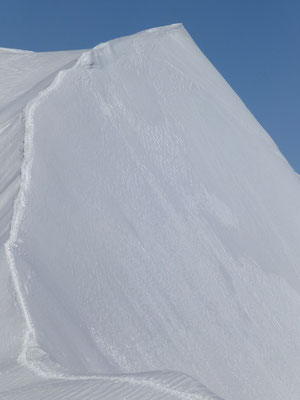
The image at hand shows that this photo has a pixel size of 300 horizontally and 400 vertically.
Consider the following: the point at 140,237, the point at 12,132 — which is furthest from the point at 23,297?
the point at 12,132

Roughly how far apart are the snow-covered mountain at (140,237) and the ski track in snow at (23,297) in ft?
0.06

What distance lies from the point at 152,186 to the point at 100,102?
1669 mm

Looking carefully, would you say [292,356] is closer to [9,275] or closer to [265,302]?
[265,302]

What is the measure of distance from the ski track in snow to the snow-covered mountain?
0.02m

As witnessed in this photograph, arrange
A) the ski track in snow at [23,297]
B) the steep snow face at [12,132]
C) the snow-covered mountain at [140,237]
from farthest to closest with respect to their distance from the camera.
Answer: the snow-covered mountain at [140,237], the steep snow face at [12,132], the ski track in snow at [23,297]

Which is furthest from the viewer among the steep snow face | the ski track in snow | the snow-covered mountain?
the snow-covered mountain

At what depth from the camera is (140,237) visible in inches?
396

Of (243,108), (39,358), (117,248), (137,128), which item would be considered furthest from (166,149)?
(39,358)

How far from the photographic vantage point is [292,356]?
422 inches

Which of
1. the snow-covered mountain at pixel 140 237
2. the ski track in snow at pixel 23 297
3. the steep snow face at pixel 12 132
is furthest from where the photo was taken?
the snow-covered mountain at pixel 140 237

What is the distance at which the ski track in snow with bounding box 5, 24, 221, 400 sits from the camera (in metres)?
4.91

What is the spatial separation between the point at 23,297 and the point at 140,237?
325 centimetres

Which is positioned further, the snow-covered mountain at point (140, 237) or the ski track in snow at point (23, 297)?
the snow-covered mountain at point (140, 237)

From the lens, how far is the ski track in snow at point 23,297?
4910 mm
